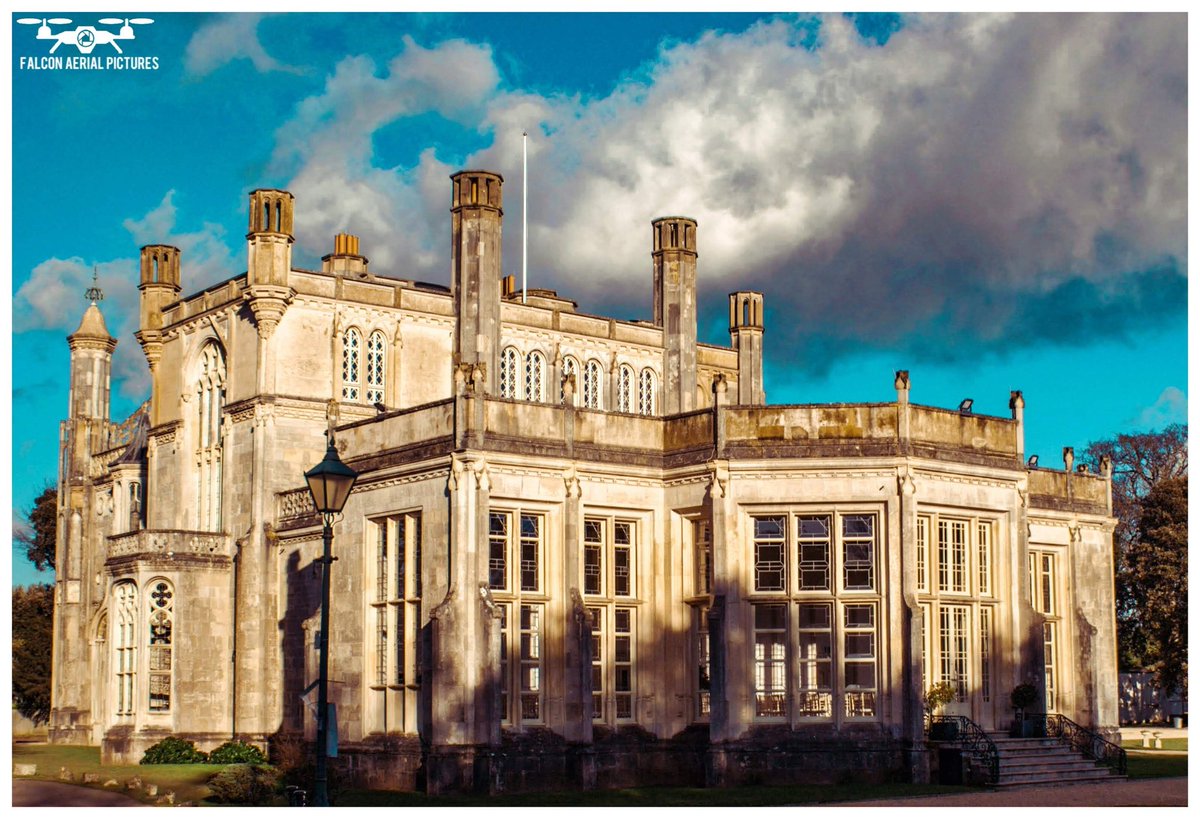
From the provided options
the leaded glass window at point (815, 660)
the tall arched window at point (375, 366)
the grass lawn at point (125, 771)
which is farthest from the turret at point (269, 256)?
the leaded glass window at point (815, 660)

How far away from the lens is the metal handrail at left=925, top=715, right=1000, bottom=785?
1337 inches

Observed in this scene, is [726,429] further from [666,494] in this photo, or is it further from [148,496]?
[148,496]

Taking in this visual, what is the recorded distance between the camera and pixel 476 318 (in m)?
42.1

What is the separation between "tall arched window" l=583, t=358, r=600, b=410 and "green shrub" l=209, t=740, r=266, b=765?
1333 cm

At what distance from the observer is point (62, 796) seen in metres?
32.5

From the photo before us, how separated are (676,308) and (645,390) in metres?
3.10

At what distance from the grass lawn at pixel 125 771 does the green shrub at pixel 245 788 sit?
1231 millimetres

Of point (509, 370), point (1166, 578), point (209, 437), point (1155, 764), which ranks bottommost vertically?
point (1155, 764)

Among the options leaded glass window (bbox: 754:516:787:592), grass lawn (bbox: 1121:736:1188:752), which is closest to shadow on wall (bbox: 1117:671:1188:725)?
grass lawn (bbox: 1121:736:1188:752)

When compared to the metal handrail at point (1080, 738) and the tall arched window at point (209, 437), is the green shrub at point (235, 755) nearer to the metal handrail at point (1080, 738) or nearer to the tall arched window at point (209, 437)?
the tall arched window at point (209, 437)

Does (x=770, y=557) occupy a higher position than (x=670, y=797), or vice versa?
(x=770, y=557)

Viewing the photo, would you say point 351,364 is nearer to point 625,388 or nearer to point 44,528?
point 625,388

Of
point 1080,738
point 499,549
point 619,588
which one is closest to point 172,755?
point 499,549

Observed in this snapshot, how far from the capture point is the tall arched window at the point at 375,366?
45.3 metres
